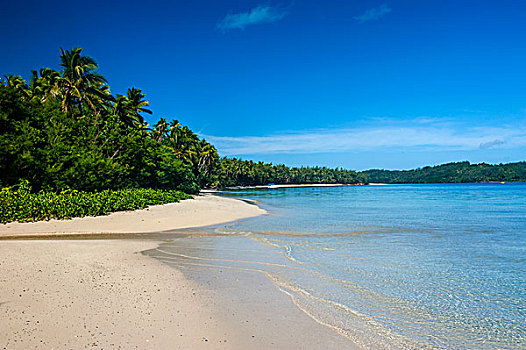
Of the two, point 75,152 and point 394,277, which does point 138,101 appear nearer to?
point 75,152

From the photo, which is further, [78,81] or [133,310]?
[78,81]

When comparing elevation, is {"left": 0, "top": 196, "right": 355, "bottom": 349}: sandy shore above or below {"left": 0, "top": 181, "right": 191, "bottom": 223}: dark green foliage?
below

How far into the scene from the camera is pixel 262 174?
13825 centimetres

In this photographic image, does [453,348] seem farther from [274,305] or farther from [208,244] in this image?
[208,244]

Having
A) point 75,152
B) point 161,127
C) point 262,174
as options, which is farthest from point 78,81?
point 262,174

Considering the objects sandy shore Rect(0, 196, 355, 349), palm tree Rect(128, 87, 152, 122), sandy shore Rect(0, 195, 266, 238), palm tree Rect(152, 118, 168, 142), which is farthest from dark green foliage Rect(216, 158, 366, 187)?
sandy shore Rect(0, 196, 355, 349)

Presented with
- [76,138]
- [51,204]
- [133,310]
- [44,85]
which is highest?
[44,85]

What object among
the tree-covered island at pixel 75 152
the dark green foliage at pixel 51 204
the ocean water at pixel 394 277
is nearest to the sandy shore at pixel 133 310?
the ocean water at pixel 394 277

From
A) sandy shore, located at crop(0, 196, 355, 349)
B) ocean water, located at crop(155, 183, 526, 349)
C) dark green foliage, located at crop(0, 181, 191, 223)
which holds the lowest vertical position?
ocean water, located at crop(155, 183, 526, 349)

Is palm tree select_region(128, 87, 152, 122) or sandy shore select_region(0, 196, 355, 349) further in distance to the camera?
palm tree select_region(128, 87, 152, 122)

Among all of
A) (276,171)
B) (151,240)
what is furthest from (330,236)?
(276,171)

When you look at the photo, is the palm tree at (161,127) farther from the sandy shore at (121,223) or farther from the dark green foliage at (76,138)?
the sandy shore at (121,223)

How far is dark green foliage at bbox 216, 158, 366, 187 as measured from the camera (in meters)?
116

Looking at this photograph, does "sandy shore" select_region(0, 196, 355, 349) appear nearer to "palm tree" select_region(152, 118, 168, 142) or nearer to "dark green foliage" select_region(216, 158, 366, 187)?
"palm tree" select_region(152, 118, 168, 142)
